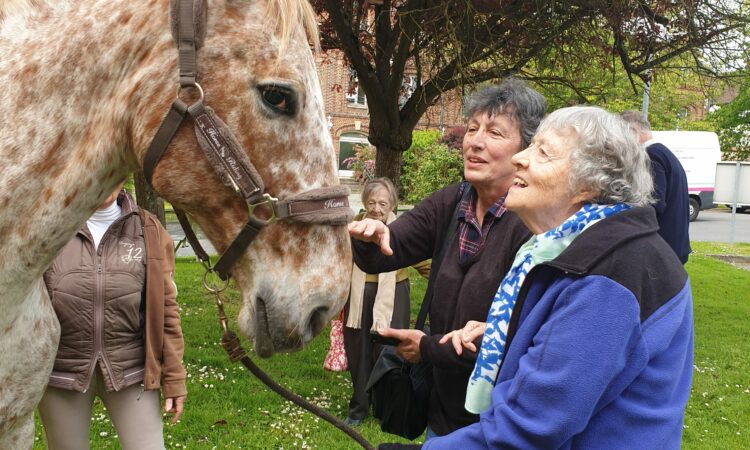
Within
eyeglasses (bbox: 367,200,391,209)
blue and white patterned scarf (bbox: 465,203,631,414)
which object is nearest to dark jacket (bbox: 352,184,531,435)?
blue and white patterned scarf (bbox: 465,203,631,414)

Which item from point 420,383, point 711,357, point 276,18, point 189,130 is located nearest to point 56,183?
point 189,130

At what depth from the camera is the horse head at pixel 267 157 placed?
5.44 ft

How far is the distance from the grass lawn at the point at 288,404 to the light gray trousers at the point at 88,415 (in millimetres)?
1577

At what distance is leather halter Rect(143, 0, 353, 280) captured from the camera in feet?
5.30

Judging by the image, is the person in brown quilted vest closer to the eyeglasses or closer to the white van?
the eyeglasses

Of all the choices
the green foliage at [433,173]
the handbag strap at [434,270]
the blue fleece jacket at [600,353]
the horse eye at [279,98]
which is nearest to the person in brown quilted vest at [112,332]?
the handbag strap at [434,270]

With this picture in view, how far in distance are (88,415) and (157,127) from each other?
1.78m

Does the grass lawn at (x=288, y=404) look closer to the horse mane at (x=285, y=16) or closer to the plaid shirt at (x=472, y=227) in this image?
the plaid shirt at (x=472, y=227)

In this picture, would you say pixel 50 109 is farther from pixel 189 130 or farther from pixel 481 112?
pixel 481 112

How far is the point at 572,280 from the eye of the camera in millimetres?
1406

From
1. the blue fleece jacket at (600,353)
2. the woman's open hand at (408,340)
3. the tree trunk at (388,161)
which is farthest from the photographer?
the tree trunk at (388,161)

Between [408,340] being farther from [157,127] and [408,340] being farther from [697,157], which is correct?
[697,157]

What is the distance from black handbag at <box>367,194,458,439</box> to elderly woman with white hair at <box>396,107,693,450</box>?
0.78 metres

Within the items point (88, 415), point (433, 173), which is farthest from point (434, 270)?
point (433, 173)
